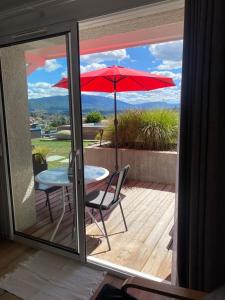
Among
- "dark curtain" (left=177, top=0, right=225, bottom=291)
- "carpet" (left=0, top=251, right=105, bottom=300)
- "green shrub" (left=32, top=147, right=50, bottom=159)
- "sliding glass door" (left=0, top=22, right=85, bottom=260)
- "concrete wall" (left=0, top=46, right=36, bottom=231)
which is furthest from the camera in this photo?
"concrete wall" (left=0, top=46, right=36, bottom=231)

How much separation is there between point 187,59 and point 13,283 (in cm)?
229

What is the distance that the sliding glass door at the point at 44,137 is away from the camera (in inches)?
87.4

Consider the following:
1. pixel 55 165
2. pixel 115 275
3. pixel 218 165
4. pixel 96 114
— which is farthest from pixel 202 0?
pixel 96 114

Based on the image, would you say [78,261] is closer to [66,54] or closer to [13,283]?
[13,283]

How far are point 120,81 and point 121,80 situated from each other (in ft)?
0.11

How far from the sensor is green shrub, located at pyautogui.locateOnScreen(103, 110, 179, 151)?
516 cm

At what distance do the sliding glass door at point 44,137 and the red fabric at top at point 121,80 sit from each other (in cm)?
155

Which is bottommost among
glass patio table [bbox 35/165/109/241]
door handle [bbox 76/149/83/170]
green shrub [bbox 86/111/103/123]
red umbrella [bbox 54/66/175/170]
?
glass patio table [bbox 35/165/109/241]

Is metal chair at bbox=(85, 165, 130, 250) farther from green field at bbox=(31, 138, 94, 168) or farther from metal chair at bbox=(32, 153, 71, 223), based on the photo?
green field at bbox=(31, 138, 94, 168)

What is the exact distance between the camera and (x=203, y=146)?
1.56 m

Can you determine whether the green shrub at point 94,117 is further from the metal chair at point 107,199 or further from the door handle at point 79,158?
the door handle at point 79,158

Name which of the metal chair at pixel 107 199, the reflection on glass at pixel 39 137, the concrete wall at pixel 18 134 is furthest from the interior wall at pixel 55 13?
the metal chair at pixel 107 199

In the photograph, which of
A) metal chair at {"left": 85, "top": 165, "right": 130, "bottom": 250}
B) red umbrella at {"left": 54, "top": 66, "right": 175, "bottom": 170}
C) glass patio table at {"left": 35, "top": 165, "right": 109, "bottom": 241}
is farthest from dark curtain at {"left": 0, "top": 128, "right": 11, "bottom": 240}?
red umbrella at {"left": 54, "top": 66, "right": 175, "bottom": 170}

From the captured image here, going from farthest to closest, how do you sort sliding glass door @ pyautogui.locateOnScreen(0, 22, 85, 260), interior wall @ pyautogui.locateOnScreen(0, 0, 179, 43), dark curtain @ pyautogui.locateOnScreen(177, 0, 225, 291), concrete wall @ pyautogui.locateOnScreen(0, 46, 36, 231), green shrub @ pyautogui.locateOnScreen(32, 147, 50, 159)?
Result: 1. concrete wall @ pyautogui.locateOnScreen(0, 46, 36, 231)
2. green shrub @ pyautogui.locateOnScreen(32, 147, 50, 159)
3. sliding glass door @ pyautogui.locateOnScreen(0, 22, 85, 260)
4. interior wall @ pyautogui.locateOnScreen(0, 0, 179, 43)
5. dark curtain @ pyautogui.locateOnScreen(177, 0, 225, 291)
